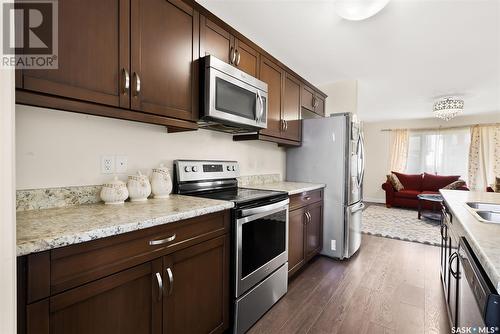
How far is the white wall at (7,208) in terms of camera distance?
0.66 metres

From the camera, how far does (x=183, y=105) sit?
1.63 metres

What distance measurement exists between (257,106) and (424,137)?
6576mm

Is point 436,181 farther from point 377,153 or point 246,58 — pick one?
point 246,58

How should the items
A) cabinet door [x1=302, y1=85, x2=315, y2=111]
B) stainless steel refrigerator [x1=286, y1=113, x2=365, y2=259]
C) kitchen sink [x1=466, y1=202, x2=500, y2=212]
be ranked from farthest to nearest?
1. cabinet door [x1=302, y1=85, x2=315, y2=111]
2. stainless steel refrigerator [x1=286, y1=113, x2=365, y2=259]
3. kitchen sink [x1=466, y1=202, x2=500, y2=212]

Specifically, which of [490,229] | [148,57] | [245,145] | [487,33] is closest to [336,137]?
[245,145]

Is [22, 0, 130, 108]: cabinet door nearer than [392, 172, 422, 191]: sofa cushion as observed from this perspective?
Yes

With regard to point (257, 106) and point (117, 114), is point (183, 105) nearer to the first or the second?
point (117, 114)

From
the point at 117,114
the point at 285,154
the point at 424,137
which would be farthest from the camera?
the point at 424,137

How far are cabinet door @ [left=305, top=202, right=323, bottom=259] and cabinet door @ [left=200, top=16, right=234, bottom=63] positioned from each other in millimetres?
1689

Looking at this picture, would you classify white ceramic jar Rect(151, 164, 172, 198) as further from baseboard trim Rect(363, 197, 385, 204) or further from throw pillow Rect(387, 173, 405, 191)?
baseboard trim Rect(363, 197, 385, 204)

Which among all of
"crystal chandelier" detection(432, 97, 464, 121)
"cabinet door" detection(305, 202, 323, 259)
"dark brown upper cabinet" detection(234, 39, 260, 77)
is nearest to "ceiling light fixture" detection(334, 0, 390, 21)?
"dark brown upper cabinet" detection(234, 39, 260, 77)

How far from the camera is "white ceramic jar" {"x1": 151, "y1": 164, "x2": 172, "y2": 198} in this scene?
1668 mm

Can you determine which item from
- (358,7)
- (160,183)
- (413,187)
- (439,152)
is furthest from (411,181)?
(160,183)

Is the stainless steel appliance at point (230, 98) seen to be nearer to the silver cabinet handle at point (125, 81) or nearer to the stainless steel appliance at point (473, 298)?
the silver cabinet handle at point (125, 81)
